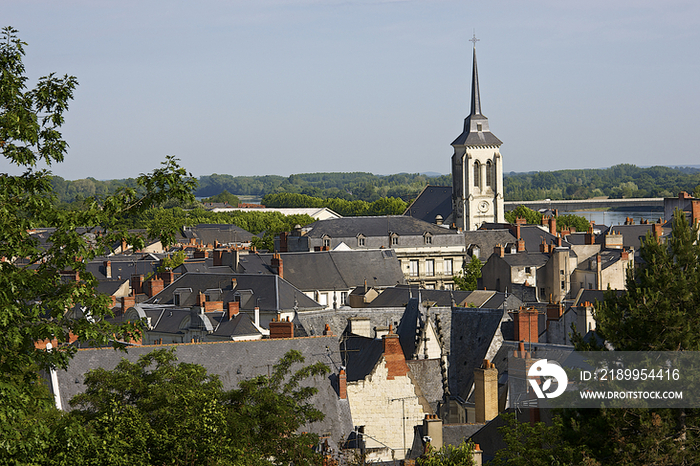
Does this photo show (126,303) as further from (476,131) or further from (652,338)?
(476,131)

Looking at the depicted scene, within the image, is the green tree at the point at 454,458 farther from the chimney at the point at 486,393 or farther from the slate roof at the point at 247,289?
the slate roof at the point at 247,289

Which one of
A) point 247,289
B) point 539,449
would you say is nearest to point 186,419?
point 539,449

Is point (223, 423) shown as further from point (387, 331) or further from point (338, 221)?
point (338, 221)

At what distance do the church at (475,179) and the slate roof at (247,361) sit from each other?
283 ft

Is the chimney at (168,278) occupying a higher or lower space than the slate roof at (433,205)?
lower

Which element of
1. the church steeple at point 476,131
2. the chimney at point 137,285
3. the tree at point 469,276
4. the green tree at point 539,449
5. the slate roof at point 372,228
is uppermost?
the church steeple at point 476,131

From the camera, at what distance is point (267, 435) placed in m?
21.3

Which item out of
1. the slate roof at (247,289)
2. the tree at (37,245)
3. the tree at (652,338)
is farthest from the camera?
the slate roof at (247,289)

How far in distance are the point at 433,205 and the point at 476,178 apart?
9.66 metres

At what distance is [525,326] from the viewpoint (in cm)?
3822

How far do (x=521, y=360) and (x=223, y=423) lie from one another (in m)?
16.2

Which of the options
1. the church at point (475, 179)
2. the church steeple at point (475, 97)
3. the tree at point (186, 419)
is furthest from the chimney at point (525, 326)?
the church steeple at point (475, 97)

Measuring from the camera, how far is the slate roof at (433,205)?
122500 millimetres

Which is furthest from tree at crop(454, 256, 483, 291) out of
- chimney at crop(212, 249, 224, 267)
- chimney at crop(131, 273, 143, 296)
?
chimney at crop(131, 273, 143, 296)
